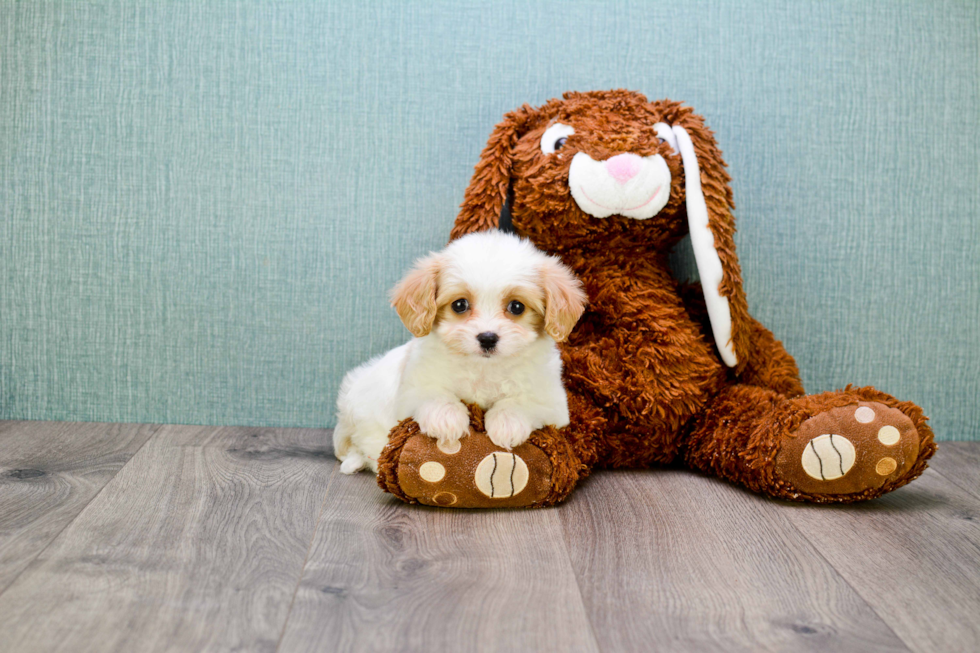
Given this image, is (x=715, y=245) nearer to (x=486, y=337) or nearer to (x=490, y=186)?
(x=490, y=186)

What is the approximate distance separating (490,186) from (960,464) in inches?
48.9

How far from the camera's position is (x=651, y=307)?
1714mm

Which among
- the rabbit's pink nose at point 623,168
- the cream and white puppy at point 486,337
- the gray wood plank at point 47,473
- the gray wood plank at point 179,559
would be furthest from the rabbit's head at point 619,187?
the gray wood plank at point 47,473

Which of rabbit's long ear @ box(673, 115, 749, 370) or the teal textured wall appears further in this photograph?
the teal textured wall

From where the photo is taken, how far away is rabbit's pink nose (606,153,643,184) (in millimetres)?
1622

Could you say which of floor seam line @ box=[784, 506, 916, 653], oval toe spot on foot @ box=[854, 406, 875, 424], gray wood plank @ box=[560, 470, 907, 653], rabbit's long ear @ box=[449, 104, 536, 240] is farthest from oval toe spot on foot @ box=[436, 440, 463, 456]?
oval toe spot on foot @ box=[854, 406, 875, 424]

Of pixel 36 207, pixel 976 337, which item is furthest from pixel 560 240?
pixel 36 207

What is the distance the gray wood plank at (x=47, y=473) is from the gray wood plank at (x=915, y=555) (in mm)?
1207

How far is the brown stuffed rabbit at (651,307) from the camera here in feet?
5.12

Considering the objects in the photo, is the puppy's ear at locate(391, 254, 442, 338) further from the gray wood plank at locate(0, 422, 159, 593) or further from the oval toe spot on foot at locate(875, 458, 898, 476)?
the oval toe spot on foot at locate(875, 458, 898, 476)

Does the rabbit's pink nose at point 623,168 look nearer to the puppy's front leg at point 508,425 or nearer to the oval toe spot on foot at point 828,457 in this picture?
the puppy's front leg at point 508,425

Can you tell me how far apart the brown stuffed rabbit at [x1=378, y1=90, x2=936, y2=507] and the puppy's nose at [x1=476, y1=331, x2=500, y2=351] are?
245 millimetres

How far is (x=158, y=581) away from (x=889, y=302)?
5.71ft

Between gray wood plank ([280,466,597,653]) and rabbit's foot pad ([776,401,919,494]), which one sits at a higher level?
rabbit's foot pad ([776,401,919,494])
